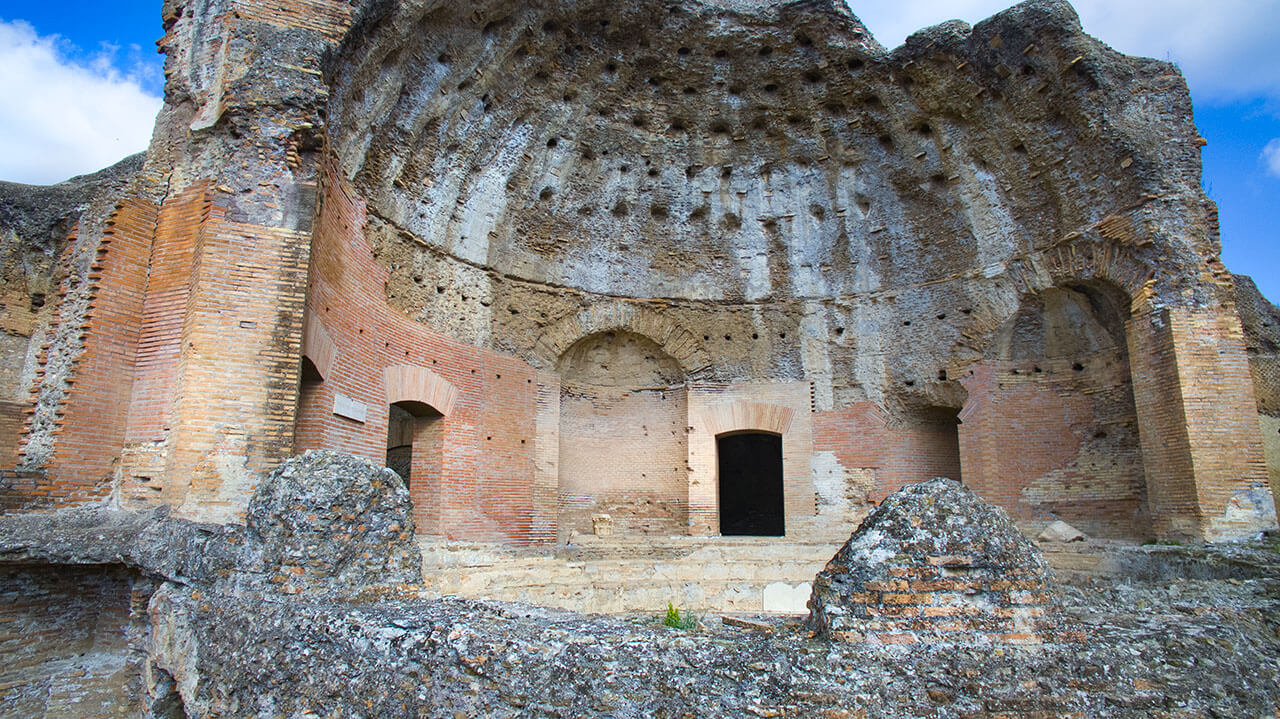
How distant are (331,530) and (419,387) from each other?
238 inches

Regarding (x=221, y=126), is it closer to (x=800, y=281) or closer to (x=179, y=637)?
(x=179, y=637)

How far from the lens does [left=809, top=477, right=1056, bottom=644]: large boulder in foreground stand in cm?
301

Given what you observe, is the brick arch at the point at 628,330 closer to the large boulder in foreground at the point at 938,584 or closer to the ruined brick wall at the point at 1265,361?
the ruined brick wall at the point at 1265,361

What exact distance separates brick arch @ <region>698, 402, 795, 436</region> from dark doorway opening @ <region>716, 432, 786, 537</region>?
3364 millimetres

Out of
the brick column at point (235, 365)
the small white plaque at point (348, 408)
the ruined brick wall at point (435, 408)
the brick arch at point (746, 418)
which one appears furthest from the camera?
the brick arch at point (746, 418)

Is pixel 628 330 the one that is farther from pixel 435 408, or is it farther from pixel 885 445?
pixel 885 445

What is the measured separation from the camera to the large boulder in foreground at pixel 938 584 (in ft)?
9.89

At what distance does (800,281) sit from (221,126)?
8526 mm

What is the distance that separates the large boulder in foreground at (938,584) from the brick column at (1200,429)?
7.33 m

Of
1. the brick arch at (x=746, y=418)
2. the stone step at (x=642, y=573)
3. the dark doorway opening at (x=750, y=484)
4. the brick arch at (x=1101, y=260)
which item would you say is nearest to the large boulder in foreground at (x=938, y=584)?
the stone step at (x=642, y=573)

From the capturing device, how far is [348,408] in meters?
8.86

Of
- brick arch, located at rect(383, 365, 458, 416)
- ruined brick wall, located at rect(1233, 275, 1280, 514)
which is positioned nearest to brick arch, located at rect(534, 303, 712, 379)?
brick arch, located at rect(383, 365, 458, 416)

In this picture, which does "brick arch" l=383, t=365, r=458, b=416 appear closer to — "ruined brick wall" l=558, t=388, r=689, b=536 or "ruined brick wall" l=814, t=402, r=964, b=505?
"ruined brick wall" l=558, t=388, r=689, b=536

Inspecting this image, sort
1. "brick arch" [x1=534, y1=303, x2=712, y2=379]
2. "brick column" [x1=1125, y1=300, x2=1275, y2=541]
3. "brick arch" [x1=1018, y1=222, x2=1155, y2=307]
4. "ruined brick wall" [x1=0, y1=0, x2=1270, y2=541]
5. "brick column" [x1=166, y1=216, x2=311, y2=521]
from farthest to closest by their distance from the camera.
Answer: "brick arch" [x1=534, y1=303, x2=712, y2=379] → "brick arch" [x1=1018, y1=222, x2=1155, y2=307] → "brick column" [x1=1125, y1=300, x2=1275, y2=541] → "ruined brick wall" [x1=0, y1=0, x2=1270, y2=541] → "brick column" [x1=166, y1=216, x2=311, y2=521]
